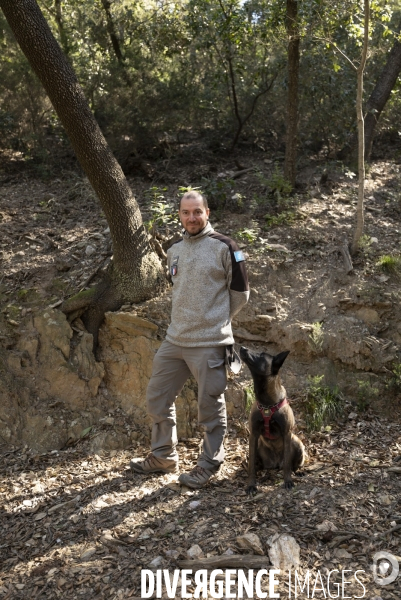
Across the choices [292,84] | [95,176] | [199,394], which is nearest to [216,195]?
[292,84]

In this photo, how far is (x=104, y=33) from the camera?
35.7ft

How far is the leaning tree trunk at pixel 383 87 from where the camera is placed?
9430mm

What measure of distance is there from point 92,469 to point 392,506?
9.16 ft

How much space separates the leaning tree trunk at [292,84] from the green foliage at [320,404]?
12.5 feet

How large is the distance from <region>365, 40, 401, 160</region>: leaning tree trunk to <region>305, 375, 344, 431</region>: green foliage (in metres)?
5.46

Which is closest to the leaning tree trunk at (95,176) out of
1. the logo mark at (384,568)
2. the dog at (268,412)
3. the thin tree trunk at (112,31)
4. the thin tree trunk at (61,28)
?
the dog at (268,412)

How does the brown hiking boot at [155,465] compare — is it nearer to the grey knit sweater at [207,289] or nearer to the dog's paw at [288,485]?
the dog's paw at [288,485]

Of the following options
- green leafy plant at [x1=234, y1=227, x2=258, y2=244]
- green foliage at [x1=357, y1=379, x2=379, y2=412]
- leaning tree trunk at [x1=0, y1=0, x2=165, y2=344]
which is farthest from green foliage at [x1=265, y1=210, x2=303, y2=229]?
green foliage at [x1=357, y1=379, x2=379, y2=412]

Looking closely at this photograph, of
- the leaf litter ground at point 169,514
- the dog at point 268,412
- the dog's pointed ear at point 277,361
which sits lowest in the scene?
the leaf litter ground at point 169,514

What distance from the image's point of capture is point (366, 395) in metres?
6.09

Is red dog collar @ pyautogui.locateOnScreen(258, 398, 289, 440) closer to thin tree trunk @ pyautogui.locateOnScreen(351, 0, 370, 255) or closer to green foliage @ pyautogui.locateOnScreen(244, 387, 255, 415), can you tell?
green foliage @ pyautogui.locateOnScreen(244, 387, 255, 415)

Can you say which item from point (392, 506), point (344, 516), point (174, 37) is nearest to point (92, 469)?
point (344, 516)

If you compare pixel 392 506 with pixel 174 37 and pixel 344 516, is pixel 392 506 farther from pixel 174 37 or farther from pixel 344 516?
pixel 174 37

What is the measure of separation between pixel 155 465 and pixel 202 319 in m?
1.52
